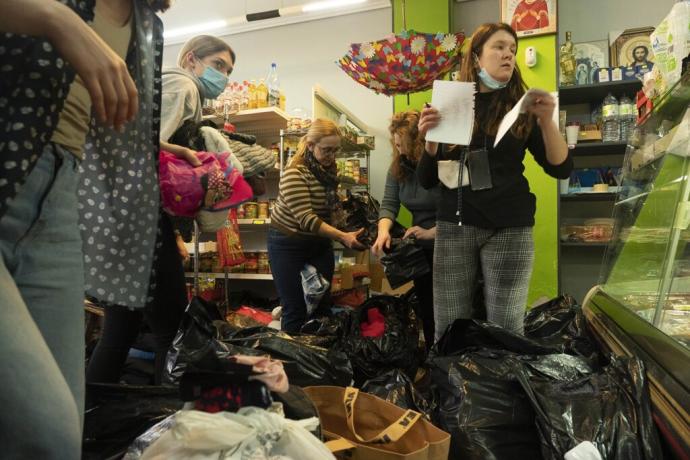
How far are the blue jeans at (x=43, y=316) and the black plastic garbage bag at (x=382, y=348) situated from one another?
4.93 feet

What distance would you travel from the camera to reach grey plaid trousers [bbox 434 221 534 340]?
1.55 m

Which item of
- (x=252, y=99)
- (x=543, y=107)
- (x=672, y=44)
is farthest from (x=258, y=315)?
(x=672, y=44)

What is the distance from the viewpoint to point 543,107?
4.73 ft

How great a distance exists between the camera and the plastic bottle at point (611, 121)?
3.47 meters

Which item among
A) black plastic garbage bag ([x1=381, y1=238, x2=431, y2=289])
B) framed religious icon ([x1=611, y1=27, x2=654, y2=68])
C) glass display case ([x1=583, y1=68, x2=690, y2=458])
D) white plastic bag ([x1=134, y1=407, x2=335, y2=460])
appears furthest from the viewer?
framed religious icon ([x1=611, y1=27, x2=654, y2=68])

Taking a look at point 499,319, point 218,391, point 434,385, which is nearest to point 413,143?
point 499,319

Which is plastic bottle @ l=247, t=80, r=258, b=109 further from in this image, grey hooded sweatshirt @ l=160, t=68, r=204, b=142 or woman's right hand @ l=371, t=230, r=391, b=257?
grey hooded sweatshirt @ l=160, t=68, r=204, b=142

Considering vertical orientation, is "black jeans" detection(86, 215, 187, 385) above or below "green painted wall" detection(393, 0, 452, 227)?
below

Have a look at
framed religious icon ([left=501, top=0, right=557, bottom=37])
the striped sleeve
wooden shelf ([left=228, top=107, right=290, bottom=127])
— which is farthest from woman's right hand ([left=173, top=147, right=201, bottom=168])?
framed religious icon ([left=501, top=0, right=557, bottom=37])

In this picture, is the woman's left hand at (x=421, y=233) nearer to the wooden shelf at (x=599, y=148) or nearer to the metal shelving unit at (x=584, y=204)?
the metal shelving unit at (x=584, y=204)

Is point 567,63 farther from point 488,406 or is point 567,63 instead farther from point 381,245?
point 488,406

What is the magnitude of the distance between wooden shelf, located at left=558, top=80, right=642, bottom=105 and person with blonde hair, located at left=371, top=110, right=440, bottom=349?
6.53 ft

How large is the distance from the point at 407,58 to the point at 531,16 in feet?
4.70

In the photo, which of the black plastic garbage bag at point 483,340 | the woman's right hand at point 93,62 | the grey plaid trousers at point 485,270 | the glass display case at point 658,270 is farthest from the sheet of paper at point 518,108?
the woman's right hand at point 93,62
